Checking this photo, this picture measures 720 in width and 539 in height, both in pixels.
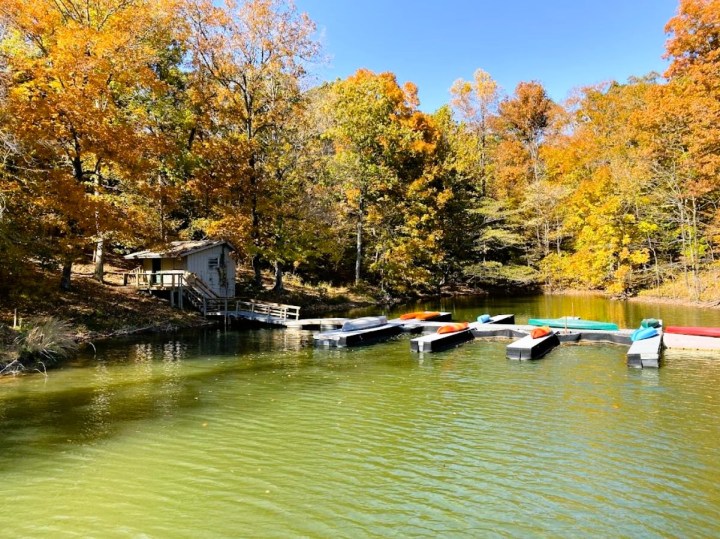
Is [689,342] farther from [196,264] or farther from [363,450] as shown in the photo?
[196,264]

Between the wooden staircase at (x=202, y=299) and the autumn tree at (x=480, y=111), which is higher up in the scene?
the autumn tree at (x=480, y=111)

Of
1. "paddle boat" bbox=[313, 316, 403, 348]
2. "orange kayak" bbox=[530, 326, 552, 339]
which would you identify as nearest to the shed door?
"paddle boat" bbox=[313, 316, 403, 348]

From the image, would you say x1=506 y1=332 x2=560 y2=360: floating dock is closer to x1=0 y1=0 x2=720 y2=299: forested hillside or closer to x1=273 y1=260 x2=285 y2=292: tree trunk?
x1=0 y1=0 x2=720 y2=299: forested hillside

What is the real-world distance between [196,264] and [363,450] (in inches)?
857

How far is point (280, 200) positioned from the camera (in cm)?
3083

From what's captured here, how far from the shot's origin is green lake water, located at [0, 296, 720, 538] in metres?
6.09

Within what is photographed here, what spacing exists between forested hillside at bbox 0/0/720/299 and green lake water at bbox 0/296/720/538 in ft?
27.2

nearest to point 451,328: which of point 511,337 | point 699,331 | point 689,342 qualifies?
point 511,337

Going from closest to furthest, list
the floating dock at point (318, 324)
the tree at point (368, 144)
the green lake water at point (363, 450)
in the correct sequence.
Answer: the green lake water at point (363, 450), the floating dock at point (318, 324), the tree at point (368, 144)

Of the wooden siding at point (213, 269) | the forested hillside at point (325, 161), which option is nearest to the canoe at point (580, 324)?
the forested hillside at point (325, 161)

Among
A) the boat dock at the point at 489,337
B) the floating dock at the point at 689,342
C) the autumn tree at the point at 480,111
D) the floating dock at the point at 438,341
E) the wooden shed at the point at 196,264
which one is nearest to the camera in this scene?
the boat dock at the point at 489,337

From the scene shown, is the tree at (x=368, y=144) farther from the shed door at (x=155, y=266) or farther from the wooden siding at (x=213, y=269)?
the shed door at (x=155, y=266)

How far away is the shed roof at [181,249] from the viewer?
1048 inches

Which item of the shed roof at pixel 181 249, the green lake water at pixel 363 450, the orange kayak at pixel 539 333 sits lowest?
the green lake water at pixel 363 450
